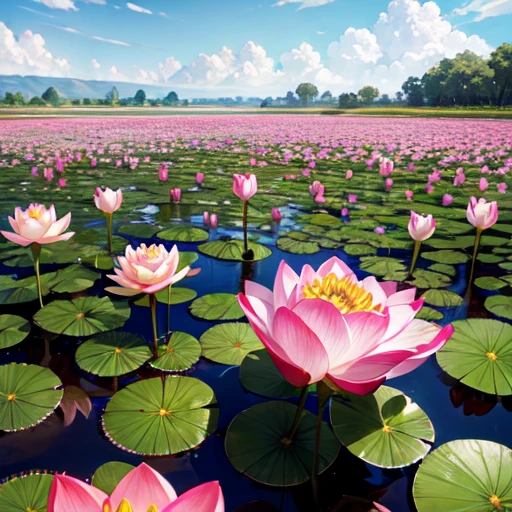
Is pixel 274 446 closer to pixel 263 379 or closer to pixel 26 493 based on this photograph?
pixel 263 379

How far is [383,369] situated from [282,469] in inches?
14.8

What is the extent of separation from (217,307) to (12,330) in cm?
79

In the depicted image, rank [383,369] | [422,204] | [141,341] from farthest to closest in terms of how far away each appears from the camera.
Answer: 1. [422,204]
2. [141,341]
3. [383,369]

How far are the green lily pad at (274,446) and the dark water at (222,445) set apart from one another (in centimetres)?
3

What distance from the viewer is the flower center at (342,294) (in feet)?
2.62

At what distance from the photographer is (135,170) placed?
5.80 m

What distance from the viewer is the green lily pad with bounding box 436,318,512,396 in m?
1.18

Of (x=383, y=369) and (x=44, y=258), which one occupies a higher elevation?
(x=383, y=369)

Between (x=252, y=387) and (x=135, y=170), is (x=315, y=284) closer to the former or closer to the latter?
(x=252, y=387)

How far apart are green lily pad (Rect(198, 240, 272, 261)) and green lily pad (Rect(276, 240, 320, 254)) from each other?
156mm

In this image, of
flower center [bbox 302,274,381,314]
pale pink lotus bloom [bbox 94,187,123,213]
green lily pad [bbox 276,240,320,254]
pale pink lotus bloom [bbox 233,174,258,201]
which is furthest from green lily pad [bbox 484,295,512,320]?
pale pink lotus bloom [bbox 94,187,123,213]

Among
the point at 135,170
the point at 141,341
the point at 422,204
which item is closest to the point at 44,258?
the point at 141,341

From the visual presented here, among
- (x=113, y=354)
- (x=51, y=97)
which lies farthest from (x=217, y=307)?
(x=51, y=97)

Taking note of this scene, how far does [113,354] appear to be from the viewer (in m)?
1.30
